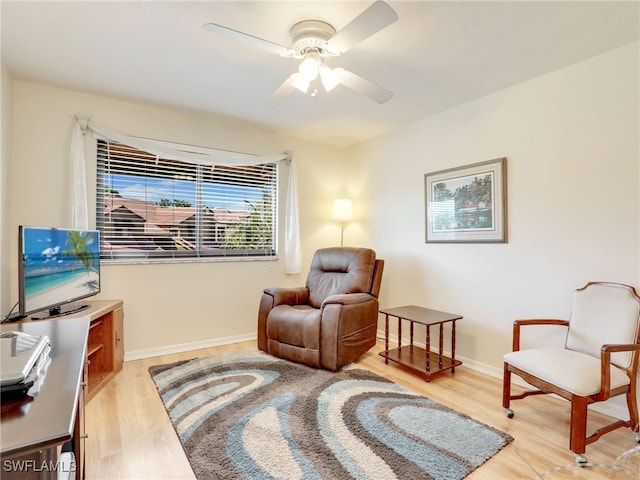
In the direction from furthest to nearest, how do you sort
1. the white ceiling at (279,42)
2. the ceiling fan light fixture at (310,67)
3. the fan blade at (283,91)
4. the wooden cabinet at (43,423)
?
the fan blade at (283,91) < the ceiling fan light fixture at (310,67) < the white ceiling at (279,42) < the wooden cabinet at (43,423)

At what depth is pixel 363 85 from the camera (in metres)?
2.02

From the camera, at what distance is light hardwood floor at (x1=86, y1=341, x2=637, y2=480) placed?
1.61 m

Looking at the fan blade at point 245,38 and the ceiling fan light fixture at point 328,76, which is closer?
the fan blade at point 245,38

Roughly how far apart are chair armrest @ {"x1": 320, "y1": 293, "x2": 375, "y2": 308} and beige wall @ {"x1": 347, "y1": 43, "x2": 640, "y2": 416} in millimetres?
741

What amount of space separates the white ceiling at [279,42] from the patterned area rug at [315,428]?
7.64 feet

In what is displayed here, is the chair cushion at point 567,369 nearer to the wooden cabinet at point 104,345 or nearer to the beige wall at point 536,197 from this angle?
the beige wall at point 536,197

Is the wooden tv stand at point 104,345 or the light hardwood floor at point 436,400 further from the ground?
the wooden tv stand at point 104,345

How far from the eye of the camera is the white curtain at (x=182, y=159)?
2.72 meters

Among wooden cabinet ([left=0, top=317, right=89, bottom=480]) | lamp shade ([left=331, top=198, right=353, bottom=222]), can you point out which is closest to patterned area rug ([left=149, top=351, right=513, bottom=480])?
wooden cabinet ([left=0, top=317, right=89, bottom=480])

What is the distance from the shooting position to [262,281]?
12.2 feet

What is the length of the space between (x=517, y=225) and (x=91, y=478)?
10.2 feet

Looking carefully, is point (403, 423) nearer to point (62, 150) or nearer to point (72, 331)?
point (72, 331)

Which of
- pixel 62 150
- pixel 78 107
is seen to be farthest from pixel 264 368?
pixel 78 107

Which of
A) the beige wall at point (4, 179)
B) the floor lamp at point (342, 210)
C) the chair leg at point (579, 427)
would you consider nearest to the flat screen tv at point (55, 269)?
the beige wall at point (4, 179)
